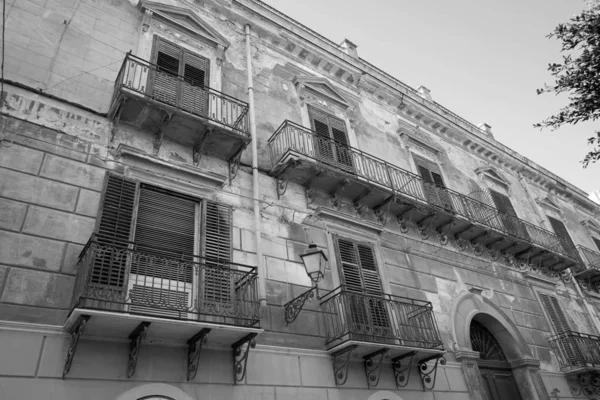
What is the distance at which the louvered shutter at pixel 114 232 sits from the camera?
6.11 meters

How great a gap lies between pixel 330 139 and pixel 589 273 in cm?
1234

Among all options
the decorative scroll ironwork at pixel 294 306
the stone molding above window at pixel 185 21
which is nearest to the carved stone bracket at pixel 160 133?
the stone molding above window at pixel 185 21

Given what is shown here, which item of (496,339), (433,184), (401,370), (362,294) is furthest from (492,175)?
(362,294)

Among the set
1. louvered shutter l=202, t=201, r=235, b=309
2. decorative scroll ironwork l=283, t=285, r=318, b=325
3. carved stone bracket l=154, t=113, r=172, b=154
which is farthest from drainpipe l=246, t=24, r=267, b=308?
carved stone bracket l=154, t=113, r=172, b=154

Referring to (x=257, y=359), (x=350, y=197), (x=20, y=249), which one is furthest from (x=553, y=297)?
(x=20, y=249)

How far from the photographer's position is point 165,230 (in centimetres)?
750

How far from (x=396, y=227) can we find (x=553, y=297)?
7.20 metres

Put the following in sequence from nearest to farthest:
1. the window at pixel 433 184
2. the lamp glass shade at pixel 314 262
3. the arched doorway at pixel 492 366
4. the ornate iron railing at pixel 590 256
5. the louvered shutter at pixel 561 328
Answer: the lamp glass shade at pixel 314 262, the arched doorway at pixel 492 366, the louvered shutter at pixel 561 328, the window at pixel 433 184, the ornate iron railing at pixel 590 256

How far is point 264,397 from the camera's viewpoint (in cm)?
679

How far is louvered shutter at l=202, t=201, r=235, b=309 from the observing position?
681cm

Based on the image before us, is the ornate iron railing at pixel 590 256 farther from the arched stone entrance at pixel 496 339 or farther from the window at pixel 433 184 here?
the arched stone entrance at pixel 496 339

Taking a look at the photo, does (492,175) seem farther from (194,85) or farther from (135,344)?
(135,344)

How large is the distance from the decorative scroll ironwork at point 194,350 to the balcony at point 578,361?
36.0 feet

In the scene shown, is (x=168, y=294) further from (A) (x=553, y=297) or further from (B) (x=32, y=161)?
(A) (x=553, y=297)
